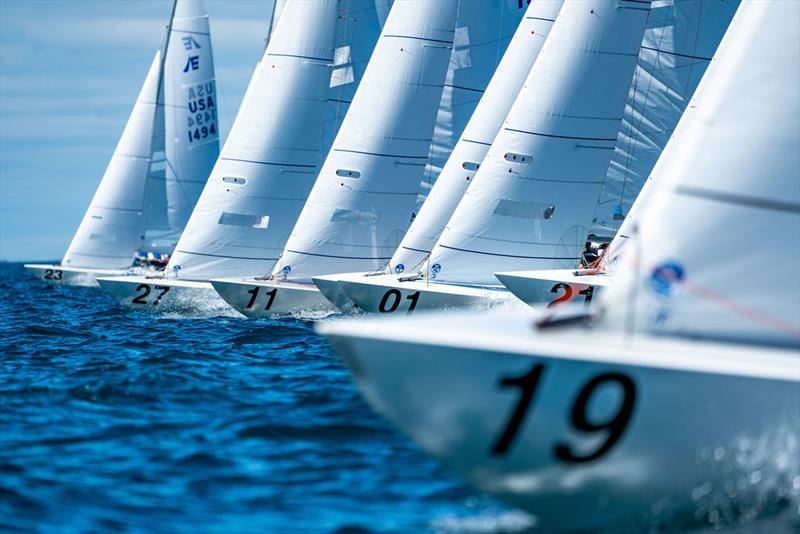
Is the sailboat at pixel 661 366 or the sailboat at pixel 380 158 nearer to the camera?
the sailboat at pixel 661 366

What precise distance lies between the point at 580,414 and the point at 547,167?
45.7 feet

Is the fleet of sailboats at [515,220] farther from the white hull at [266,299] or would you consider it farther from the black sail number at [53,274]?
the black sail number at [53,274]

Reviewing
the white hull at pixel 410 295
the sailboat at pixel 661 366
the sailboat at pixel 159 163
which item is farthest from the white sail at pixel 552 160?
the sailboat at pixel 159 163

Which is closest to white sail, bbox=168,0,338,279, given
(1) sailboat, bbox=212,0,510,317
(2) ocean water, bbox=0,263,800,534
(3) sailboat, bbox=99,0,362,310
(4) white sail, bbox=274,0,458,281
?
(3) sailboat, bbox=99,0,362,310

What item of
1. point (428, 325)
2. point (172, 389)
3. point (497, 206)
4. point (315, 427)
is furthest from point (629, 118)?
point (428, 325)

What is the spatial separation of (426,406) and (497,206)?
44.9ft

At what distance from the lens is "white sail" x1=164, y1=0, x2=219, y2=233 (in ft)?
133

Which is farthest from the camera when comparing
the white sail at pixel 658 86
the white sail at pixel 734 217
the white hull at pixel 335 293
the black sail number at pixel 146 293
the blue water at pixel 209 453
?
the black sail number at pixel 146 293

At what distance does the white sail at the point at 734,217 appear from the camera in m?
6.76

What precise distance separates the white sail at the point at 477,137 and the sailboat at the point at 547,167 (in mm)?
1876

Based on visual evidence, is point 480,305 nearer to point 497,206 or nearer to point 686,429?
point 497,206

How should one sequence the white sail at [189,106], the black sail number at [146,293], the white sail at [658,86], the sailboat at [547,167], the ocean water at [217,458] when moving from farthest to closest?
the white sail at [189,106], the black sail number at [146,293], the white sail at [658,86], the sailboat at [547,167], the ocean water at [217,458]

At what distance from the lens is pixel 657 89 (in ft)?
78.2

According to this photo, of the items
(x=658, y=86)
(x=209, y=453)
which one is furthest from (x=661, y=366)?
(x=658, y=86)
